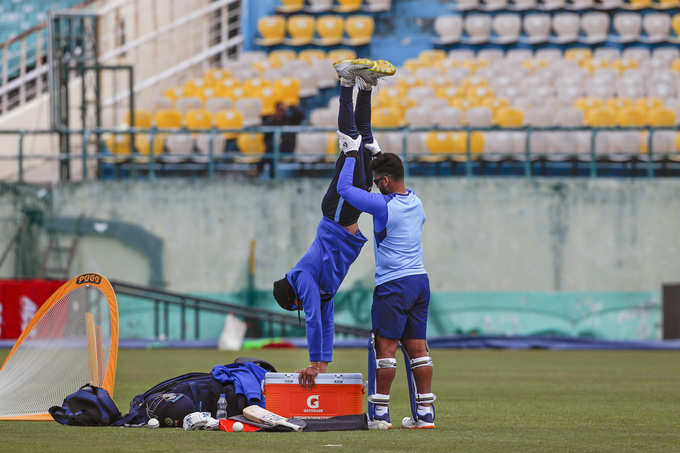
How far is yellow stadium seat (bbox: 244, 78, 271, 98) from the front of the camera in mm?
27433

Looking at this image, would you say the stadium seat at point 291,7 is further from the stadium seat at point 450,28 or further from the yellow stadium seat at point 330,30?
the stadium seat at point 450,28

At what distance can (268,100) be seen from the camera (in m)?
27.1

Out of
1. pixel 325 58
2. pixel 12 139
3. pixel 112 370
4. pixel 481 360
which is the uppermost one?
pixel 325 58

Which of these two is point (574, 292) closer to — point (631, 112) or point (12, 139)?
point (631, 112)

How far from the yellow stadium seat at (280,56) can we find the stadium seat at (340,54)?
98 centimetres

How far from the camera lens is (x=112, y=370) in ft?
30.6

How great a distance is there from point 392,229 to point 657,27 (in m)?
25.7

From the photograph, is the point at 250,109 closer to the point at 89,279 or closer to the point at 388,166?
the point at 89,279

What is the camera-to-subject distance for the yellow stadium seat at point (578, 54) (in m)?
31.1

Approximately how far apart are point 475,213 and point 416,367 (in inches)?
551

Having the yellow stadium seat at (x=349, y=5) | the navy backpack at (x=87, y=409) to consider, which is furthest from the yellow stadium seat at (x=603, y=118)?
the navy backpack at (x=87, y=409)

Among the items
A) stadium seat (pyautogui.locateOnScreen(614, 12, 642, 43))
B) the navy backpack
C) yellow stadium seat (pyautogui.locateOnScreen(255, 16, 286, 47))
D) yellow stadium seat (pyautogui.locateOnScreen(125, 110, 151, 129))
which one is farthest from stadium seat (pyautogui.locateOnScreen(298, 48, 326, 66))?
the navy backpack

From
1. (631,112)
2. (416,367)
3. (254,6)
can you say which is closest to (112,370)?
(416,367)

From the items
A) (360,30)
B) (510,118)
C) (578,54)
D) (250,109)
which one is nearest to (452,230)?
(510,118)
